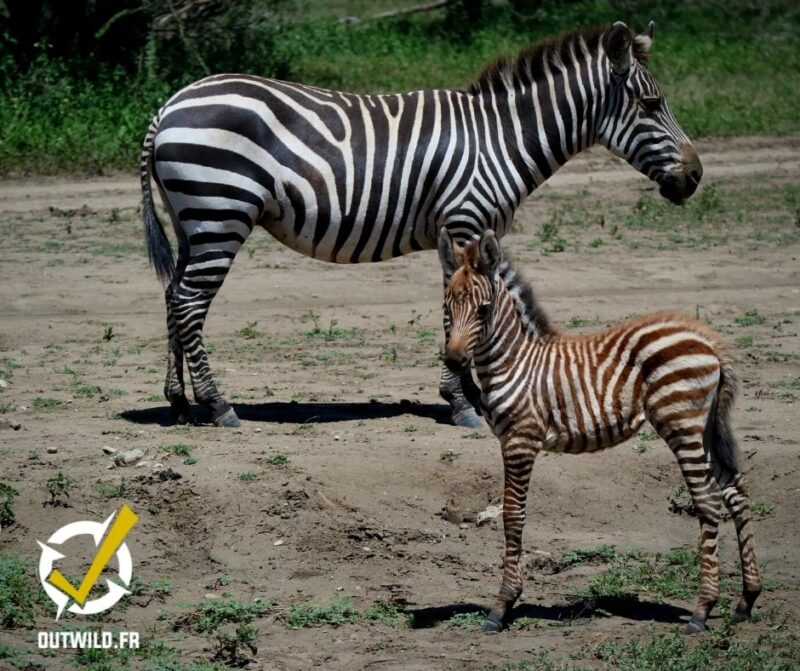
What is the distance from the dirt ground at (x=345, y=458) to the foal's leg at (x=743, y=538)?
118mm

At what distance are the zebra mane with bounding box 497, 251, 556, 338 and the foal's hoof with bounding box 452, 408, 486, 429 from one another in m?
2.40

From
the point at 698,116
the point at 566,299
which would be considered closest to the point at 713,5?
the point at 698,116

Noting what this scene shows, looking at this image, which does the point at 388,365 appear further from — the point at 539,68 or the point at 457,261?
the point at 457,261

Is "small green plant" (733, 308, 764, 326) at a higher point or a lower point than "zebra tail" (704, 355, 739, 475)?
lower

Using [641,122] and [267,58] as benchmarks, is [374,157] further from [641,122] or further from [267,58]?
[267,58]

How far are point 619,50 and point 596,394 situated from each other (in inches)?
149

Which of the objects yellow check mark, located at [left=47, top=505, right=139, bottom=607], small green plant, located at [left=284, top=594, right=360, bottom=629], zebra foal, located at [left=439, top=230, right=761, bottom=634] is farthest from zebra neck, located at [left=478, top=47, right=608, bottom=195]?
small green plant, located at [left=284, top=594, right=360, bottom=629]

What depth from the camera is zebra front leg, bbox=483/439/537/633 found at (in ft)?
20.5

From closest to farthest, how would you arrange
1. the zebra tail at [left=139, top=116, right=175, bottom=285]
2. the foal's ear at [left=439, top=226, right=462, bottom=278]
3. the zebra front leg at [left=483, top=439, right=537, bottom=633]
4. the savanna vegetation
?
1. the zebra front leg at [left=483, top=439, right=537, bottom=633]
2. the foal's ear at [left=439, top=226, right=462, bottom=278]
3. the zebra tail at [left=139, top=116, right=175, bottom=285]
4. the savanna vegetation

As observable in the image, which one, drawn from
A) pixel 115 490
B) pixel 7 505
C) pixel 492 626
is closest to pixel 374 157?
pixel 115 490

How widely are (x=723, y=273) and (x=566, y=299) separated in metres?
1.84

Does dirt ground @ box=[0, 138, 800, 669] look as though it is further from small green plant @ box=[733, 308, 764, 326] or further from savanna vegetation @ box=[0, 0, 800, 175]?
savanna vegetation @ box=[0, 0, 800, 175]

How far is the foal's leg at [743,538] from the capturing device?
620cm

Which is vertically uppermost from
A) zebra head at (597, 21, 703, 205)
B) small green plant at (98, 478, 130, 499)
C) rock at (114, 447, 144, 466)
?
zebra head at (597, 21, 703, 205)
